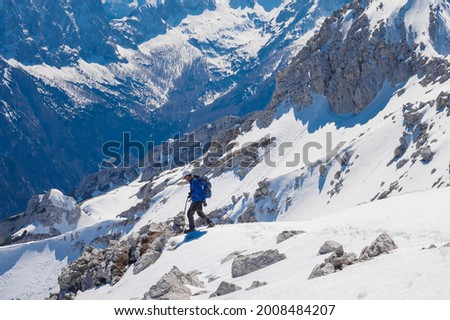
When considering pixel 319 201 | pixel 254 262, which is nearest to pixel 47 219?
pixel 319 201

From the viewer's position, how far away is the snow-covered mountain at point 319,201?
1603 cm

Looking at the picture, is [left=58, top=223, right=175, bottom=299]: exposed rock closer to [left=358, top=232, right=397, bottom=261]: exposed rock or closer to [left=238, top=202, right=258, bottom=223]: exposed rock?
[left=358, top=232, right=397, bottom=261]: exposed rock

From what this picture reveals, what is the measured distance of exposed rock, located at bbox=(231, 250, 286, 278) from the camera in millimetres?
19312

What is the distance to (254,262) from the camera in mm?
19469

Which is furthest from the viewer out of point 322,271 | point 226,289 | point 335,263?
point 226,289

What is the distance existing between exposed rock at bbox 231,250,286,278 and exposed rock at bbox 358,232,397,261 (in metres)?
3.77

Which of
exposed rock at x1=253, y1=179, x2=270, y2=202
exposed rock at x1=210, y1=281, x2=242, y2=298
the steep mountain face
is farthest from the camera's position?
the steep mountain face

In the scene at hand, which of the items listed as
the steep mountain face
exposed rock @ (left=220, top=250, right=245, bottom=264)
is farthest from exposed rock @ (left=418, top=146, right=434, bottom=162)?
exposed rock @ (left=220, top=250, right=245, bottom=264)

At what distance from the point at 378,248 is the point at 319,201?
5719cm

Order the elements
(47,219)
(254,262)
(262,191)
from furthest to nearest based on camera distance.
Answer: (47,219), (262,191), (254,262)

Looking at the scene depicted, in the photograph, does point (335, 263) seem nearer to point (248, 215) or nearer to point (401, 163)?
point (401, 163)

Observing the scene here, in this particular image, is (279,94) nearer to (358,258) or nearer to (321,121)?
(321,121)
